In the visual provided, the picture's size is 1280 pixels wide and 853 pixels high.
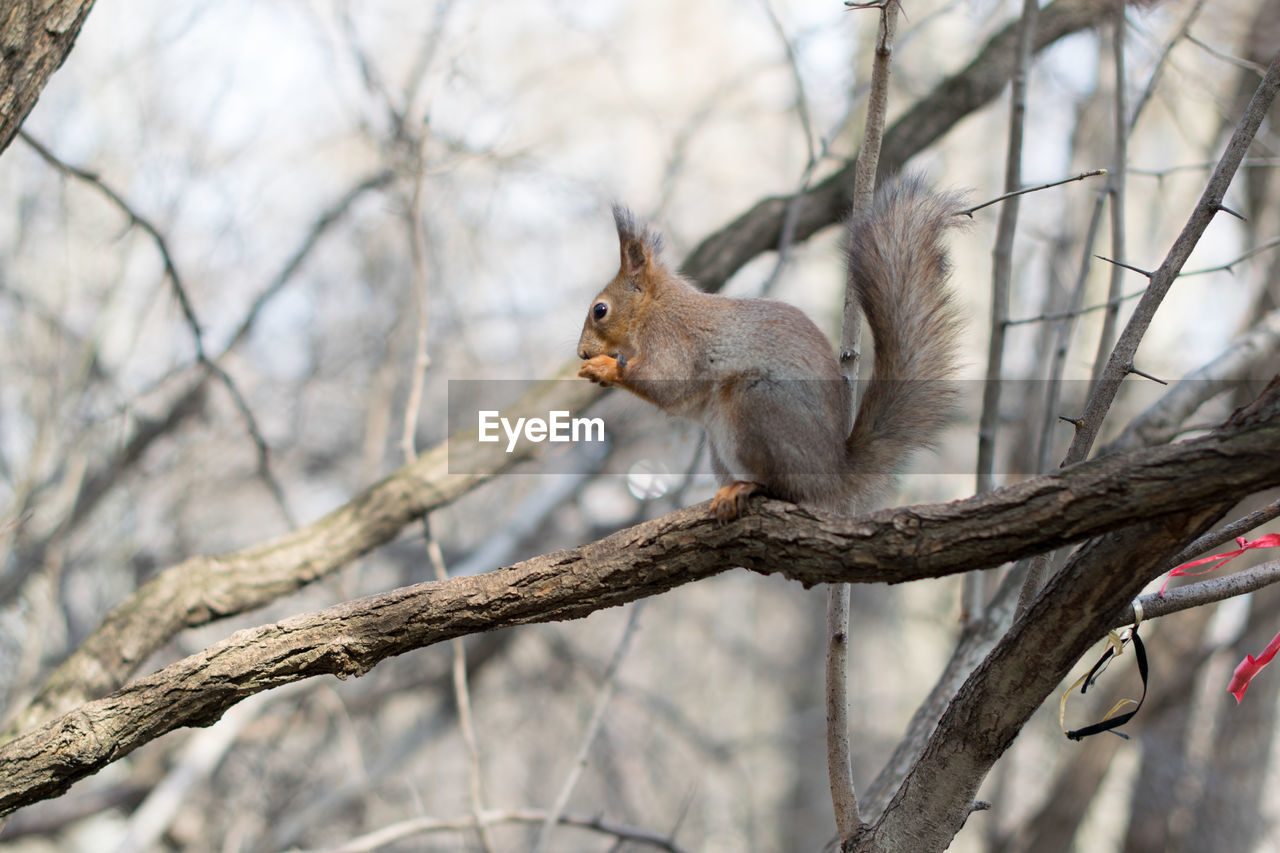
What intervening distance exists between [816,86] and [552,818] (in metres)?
3.55

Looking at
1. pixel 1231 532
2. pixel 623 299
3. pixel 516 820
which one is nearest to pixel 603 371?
pixel 623 299

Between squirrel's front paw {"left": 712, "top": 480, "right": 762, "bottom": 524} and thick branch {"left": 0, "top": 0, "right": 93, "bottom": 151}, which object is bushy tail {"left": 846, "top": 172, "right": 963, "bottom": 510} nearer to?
squirrel's front paw {"left": 712, "top": 480, "right": 762, "bottom": 524}

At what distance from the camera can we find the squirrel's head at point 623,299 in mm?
2422

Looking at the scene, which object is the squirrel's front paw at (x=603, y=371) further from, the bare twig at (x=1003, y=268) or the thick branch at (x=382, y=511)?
the thick branch at (x=382, y=511)

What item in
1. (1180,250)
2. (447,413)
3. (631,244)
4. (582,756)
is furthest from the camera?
(447,413)

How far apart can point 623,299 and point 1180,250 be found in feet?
4.29

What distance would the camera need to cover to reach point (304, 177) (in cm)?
562

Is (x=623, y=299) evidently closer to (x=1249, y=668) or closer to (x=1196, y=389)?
(x=1249, y=668)

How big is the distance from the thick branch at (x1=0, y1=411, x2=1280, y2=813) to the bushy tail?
47cm

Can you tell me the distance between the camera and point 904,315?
1.85 m

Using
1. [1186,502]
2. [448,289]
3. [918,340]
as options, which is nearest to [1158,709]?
[918,340]

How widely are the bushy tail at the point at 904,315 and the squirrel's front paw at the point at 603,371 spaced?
564 millimetres

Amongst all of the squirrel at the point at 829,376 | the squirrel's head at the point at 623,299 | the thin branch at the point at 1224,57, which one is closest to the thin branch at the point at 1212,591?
the squirrel at the point at 829,376

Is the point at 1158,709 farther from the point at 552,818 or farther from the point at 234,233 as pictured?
the point at 234,233
